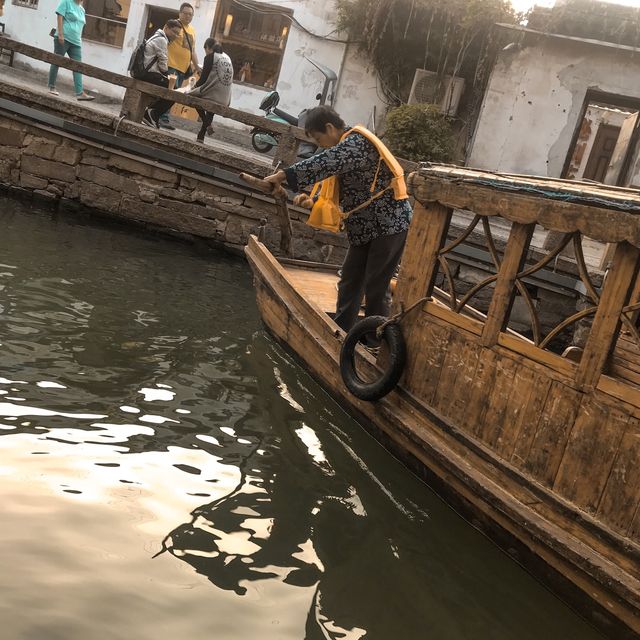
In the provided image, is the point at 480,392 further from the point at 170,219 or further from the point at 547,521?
the point at 170,219

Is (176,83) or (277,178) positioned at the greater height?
(176,83)

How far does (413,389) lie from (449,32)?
12007 millimetres

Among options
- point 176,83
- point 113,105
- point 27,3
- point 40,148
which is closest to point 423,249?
point 40,148

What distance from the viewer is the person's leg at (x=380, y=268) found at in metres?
5.54

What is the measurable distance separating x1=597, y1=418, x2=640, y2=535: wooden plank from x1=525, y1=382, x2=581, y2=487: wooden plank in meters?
0.29

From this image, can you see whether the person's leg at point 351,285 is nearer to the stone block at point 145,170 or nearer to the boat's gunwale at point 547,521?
the boat's gunwale at point 547,521

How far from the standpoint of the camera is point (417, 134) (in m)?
13.9

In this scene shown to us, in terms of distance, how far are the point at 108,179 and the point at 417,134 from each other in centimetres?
591

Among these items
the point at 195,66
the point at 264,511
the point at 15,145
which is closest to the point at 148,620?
the point at 264,511

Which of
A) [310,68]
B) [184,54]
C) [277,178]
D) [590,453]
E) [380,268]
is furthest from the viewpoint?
[310,68]

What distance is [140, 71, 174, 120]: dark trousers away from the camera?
10.7 m

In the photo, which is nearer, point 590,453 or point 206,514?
point 590,453

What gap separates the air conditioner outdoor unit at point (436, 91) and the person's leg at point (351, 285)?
33.2 ft

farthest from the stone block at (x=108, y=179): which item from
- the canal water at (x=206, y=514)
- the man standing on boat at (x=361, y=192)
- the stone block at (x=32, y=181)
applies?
the man standing on boat at (x=361, y=192)
